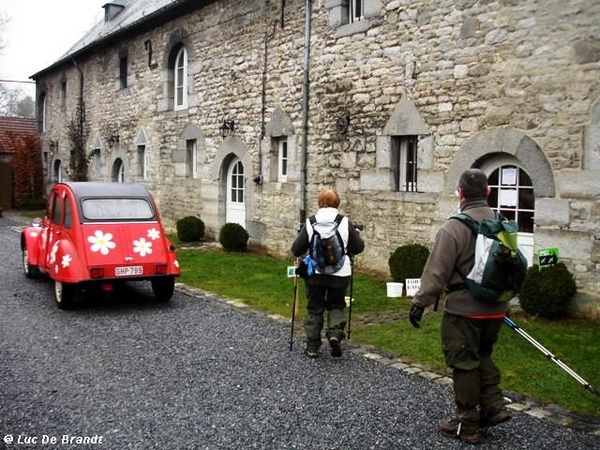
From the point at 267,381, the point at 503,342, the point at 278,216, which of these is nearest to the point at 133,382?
the point at 267,381

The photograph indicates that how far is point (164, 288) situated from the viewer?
8.94 metres

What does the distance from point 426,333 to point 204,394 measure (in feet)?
10.1

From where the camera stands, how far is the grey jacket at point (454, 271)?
171 inches

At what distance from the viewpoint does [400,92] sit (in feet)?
34.7

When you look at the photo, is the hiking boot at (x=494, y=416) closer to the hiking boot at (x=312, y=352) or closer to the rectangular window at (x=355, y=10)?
the hiking boot at (x=312, y=352)

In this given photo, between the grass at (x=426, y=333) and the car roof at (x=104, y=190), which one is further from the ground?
the car roof at (x=104, y=190)

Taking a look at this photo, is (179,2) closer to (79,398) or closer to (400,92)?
(400,92)

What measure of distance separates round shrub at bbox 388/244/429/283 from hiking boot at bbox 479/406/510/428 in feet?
16.9

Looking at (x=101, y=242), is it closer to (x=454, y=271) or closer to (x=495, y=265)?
(x=454, y=271)

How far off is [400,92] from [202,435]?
7.55 m

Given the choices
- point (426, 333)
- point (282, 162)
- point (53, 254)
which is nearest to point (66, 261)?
point (53, 254)

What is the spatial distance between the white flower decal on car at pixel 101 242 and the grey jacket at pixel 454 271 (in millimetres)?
5124

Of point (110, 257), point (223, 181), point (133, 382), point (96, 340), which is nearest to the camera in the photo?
point (133, 382)

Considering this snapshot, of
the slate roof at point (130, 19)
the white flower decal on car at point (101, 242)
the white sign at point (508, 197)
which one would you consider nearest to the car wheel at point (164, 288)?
the white flower decal on car at point (101, 242)
